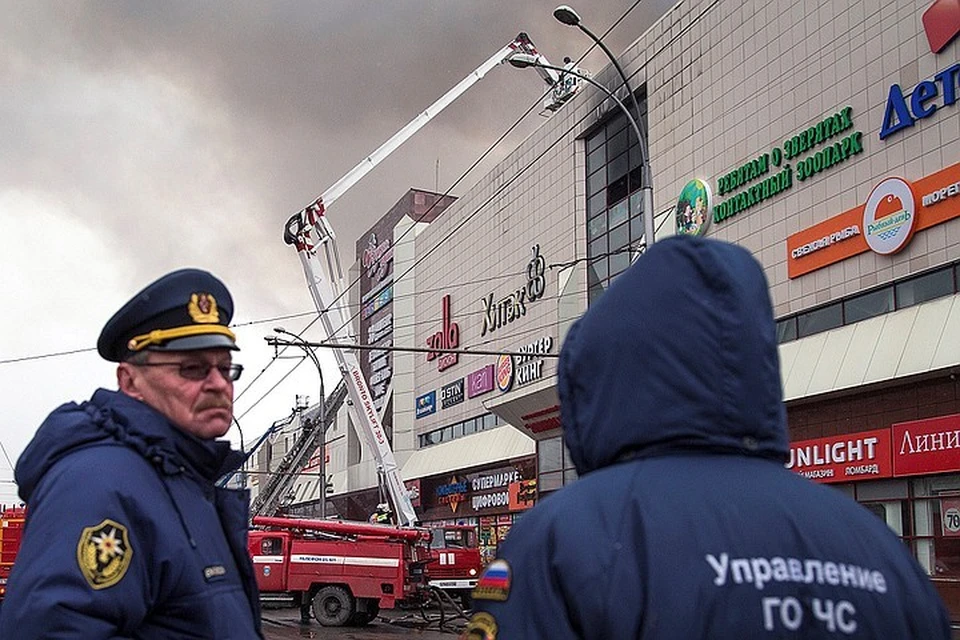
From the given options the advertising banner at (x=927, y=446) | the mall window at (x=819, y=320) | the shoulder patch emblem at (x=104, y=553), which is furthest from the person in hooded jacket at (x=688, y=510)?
the mall window at (x=819, y=320)

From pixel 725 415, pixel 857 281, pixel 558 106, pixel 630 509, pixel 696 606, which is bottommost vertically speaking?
pixel 696 606

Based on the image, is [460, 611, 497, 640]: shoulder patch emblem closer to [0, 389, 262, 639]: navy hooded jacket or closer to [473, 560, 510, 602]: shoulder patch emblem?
[473, 560, 510, 602]: shoulder patch emblem

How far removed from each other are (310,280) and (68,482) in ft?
103

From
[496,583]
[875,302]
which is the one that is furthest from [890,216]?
[496,583]

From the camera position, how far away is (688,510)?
1.79m

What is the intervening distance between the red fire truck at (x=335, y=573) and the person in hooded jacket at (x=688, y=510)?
887 inches

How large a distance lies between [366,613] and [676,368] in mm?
22999

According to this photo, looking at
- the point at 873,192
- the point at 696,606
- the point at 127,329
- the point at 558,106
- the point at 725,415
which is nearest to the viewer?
the point at 696,606

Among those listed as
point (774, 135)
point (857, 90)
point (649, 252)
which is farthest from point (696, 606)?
point (774, 135)

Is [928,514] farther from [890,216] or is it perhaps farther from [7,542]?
[7,542]

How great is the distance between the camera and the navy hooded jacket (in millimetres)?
2404

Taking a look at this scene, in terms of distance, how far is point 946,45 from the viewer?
73.4 feet

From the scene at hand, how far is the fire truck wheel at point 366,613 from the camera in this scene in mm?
23734

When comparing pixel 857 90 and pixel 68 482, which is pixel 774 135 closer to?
pixel 857 90
